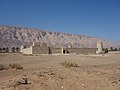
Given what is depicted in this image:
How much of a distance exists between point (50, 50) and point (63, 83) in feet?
169

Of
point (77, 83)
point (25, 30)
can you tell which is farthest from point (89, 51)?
point (25, 30)

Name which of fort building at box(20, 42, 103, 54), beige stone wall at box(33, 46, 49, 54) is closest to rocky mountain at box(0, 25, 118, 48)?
fort building at box(20, 42, 103, 54)

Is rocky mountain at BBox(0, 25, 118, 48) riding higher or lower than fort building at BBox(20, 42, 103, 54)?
higher

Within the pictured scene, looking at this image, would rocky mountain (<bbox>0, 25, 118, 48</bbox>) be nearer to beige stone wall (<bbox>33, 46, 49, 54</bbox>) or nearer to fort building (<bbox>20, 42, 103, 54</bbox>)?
fort building (<bbox>20, 42, 103, 54</bbox>)

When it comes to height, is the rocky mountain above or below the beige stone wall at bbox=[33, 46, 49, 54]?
above

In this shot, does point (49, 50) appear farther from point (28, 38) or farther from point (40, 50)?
point (28, 38)

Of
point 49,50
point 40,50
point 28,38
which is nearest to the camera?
point 40,50

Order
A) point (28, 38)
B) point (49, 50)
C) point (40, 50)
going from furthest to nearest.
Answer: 1. point (28, 38)
2. point (49, 50)
3. point (40, 50)

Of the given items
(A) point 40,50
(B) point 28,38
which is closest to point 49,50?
(A) point 40,50

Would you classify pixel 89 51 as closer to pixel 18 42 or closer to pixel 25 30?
pixel 18 42

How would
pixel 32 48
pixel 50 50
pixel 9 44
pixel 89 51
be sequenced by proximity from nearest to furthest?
pixel 32 48 < pixel 50 50 < pixel 89 51 < pixel 9 44

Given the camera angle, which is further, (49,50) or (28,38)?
(28,38)

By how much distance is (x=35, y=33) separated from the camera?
184750 millimetres

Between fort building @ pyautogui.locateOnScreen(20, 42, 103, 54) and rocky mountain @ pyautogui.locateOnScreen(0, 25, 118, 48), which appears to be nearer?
fort building @ pyautogui.locateOnScreen(20, 42, 103, 54)
